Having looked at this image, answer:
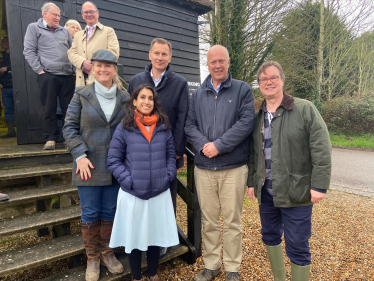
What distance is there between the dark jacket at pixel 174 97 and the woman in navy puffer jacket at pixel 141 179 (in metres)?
0.32

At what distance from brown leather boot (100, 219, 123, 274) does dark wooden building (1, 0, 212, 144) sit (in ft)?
8.80

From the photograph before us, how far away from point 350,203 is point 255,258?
2880mm

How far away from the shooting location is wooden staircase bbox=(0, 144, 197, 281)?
6.95ft

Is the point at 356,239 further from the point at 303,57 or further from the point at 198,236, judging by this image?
the point at 303,57

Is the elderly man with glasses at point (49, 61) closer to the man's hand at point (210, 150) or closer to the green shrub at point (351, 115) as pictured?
the man's hand at point (210, 150)

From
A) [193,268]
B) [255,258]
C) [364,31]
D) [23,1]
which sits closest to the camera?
[193,268]

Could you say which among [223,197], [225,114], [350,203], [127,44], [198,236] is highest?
[127,44]

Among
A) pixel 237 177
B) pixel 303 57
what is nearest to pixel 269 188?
pixel 237 177

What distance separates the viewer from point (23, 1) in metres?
4.11

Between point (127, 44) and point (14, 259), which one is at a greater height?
point (127, 44)

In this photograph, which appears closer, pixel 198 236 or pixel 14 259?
pixel 14 259

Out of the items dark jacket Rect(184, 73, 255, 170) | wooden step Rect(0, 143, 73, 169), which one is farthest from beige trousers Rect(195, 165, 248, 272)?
wooden step Rect(0, 143, 73, 169)

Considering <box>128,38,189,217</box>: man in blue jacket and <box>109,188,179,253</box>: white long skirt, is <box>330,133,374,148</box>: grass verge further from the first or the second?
<box>109,188,179,253</box>: white long skirt

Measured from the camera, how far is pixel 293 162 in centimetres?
186
